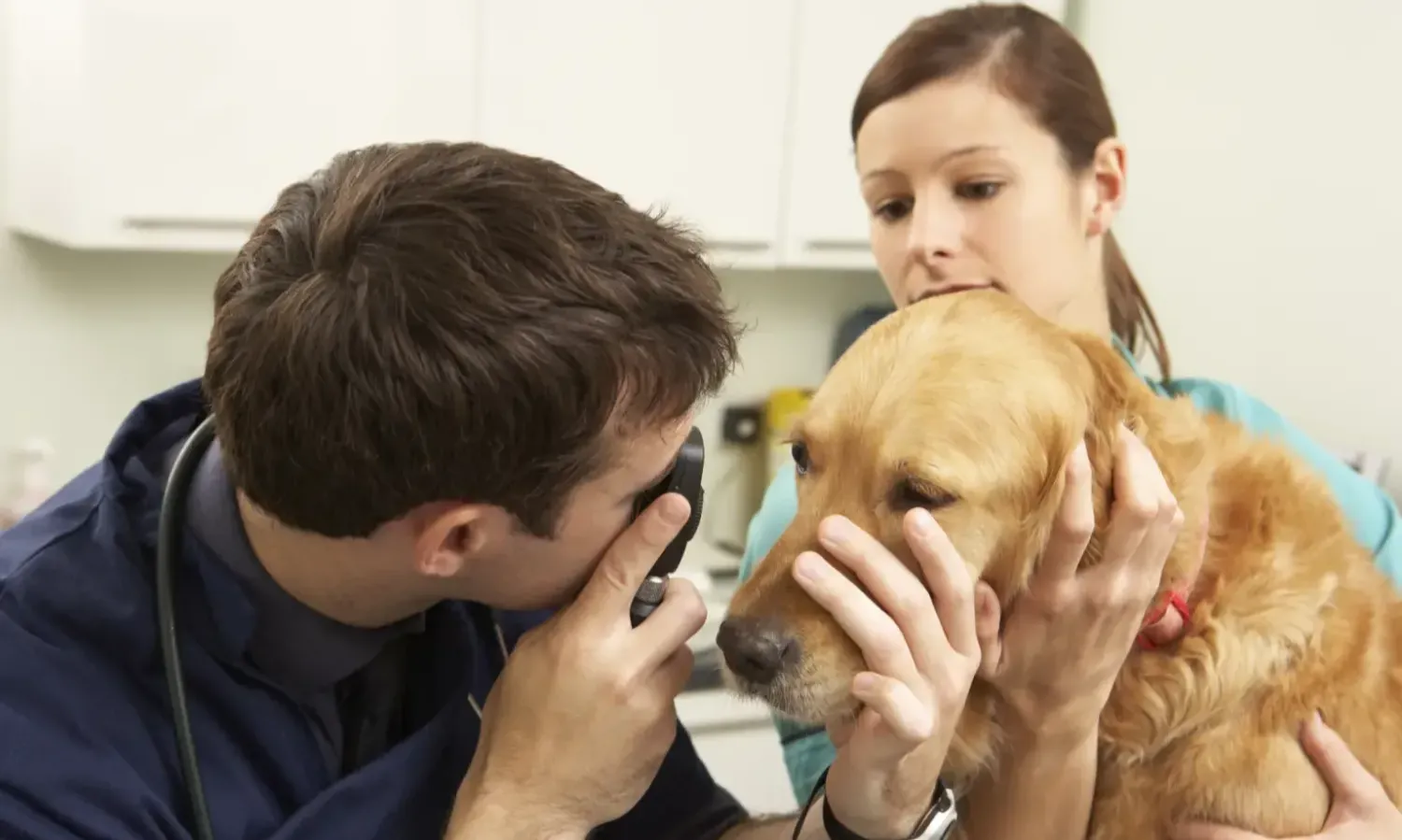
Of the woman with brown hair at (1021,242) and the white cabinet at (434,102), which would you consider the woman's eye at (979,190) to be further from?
the white cabinet at (434,102)

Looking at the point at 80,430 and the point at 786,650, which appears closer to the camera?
the point at 786,650

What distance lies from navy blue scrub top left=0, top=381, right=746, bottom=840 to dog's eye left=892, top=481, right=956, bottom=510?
466 millimetres

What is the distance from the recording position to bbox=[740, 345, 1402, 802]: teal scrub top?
55.4 inches

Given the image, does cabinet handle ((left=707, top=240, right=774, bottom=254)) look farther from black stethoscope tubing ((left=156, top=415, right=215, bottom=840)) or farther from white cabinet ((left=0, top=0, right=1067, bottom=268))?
black stethoscope tubing ((left=156, top=415, right=215, bottom=840))

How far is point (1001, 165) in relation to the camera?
57.6 inches

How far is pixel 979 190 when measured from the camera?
4.84ft

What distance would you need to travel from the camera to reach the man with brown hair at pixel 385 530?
3.04ft

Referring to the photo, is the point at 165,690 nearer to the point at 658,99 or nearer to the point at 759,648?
the point at 759,648

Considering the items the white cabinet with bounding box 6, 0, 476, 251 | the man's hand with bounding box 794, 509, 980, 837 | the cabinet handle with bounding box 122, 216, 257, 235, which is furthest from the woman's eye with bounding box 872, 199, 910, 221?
the cabinet handle with bounding box 122, 216, 257, 235

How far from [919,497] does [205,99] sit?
164 centimetres

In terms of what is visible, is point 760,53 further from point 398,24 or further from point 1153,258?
point 1153,258

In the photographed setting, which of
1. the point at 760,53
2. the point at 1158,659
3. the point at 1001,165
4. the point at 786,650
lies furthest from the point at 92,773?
the point at 760,53

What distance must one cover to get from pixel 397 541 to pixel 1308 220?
2171 mm

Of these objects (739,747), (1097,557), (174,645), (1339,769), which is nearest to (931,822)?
(1097,557)
